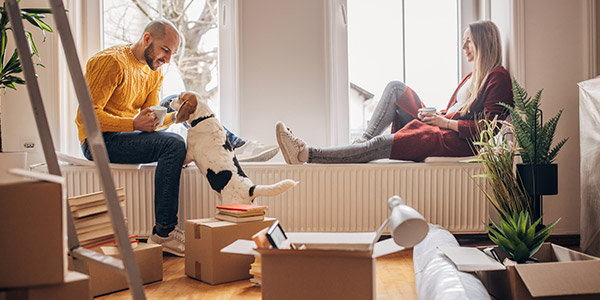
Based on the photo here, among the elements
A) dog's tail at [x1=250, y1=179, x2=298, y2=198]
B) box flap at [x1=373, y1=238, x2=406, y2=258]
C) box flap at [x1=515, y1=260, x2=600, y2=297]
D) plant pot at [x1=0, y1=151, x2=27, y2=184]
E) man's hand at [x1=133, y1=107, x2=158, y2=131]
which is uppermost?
man's hand at [x1=133, y1=107, x2=158, y2=131]

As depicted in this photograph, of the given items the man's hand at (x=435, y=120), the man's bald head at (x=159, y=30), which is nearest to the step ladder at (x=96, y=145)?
the man's bald head at (x=159, y=30)

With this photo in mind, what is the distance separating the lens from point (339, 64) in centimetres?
349

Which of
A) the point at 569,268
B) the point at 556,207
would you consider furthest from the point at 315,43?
the point at 569,268

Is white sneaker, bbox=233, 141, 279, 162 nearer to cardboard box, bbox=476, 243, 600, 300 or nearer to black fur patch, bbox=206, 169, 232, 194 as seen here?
black fur patch, bbox=206, 169, 232, 194

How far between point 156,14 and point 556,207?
3008 mm

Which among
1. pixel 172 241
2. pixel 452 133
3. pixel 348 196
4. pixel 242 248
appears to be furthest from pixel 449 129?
pixel 242 248

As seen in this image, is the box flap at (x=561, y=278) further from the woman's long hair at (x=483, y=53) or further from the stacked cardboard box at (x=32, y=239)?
the woman's long hair at (x=483, y=53)

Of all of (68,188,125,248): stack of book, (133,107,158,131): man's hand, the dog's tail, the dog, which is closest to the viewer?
(68,188,125,248): stack of book

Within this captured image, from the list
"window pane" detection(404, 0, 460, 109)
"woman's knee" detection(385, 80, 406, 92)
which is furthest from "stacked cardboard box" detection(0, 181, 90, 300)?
"window pane" detection(404, 0, 460, 109)

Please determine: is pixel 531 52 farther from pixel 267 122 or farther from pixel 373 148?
pixel 267 122

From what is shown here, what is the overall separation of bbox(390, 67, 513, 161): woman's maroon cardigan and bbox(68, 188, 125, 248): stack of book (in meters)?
1.78

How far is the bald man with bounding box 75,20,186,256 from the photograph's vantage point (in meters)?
2.67

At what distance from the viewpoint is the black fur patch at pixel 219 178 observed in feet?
8.45

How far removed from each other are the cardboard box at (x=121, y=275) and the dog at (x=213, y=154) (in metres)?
0.48
